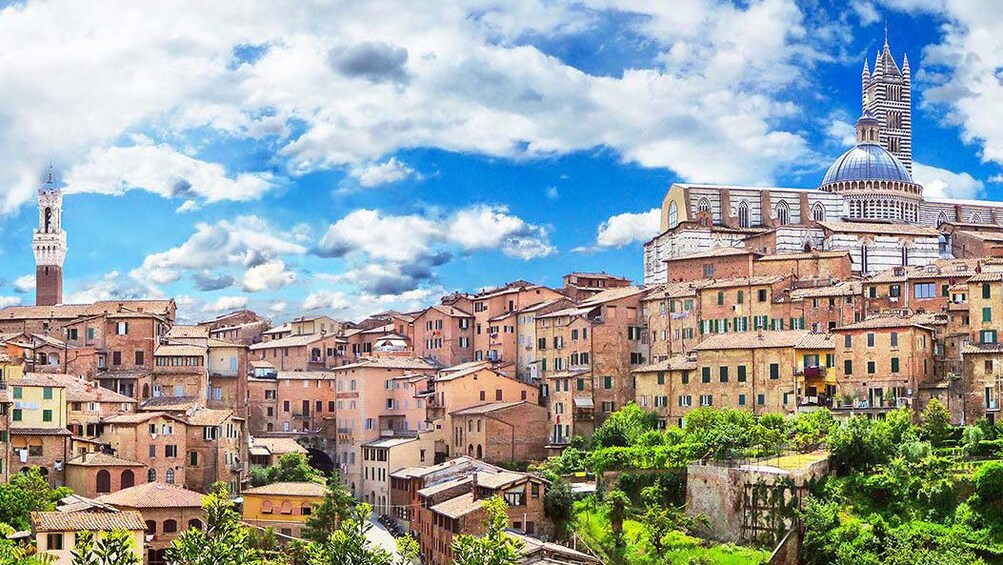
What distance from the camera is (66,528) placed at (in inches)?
2231

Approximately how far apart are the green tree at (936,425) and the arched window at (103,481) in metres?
36.5

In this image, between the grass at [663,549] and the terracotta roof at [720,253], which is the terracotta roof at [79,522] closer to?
the grass at [663,549]

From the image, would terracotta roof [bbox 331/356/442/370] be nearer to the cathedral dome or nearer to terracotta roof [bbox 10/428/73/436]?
terracotta roof [bbox 10/428/73/436]

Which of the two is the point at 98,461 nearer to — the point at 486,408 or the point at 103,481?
the point at 103,481

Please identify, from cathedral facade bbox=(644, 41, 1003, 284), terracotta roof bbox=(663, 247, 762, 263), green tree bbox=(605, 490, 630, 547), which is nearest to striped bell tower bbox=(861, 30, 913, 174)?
cathedral facade bbox=(644, 41, 1003, 284)

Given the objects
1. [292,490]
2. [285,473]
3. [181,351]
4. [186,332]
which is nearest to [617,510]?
[292,490]

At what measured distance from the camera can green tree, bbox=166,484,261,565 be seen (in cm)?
4603

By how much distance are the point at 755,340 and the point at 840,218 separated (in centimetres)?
3149

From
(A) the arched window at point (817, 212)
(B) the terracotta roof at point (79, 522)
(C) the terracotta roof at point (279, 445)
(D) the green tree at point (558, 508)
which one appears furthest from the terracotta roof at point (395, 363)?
(A) the arched window at point (817, 212)

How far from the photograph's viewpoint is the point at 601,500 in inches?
2640

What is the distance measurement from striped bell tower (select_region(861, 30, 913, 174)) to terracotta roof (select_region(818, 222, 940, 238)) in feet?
92.6

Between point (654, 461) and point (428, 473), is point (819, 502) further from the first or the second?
point (428, 473)

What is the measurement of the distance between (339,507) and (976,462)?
26.5 metres

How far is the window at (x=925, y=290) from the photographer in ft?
247
